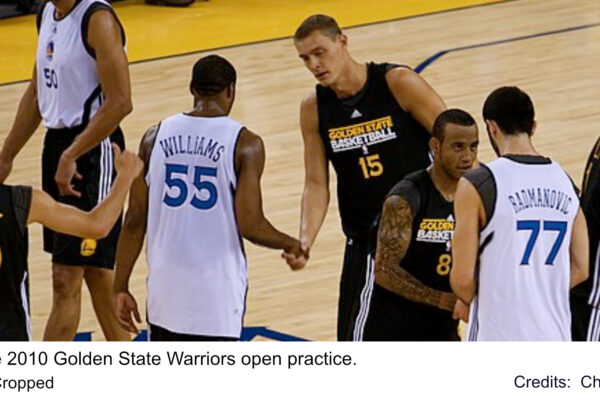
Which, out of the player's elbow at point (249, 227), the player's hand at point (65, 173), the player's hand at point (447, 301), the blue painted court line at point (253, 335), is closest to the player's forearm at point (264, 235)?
the player's elbow at point (249, 227)

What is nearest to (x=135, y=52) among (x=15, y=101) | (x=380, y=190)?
(x=15, y=101)

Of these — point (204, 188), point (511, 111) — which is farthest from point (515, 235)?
point (204, 188)

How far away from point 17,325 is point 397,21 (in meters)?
11.6

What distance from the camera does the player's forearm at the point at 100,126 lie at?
7184 millimetres

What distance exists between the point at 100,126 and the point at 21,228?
208cm

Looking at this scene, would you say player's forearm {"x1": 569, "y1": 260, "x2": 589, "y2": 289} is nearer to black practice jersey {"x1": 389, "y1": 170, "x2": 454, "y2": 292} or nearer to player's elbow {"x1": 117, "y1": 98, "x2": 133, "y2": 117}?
black practice jersey {"x1": 389, "y1": 170, "x2": 454, "y2": 292}

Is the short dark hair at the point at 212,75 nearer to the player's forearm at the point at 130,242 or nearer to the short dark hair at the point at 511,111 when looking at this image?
the player's forearm at the point at 130,242

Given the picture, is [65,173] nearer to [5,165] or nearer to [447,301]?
[5,165]

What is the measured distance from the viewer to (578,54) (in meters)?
14.4

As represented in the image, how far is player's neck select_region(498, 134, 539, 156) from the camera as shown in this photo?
5.46 metres

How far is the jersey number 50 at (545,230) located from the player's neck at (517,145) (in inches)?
10.5

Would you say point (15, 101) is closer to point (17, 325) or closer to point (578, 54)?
point (578, 54)

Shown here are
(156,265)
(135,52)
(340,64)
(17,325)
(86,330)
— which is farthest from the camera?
(135,52)

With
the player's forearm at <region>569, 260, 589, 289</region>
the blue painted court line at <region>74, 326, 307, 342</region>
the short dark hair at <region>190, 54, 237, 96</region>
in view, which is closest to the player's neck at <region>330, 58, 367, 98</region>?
the short dark hair at <region>190, 54, 237, 96</region>
